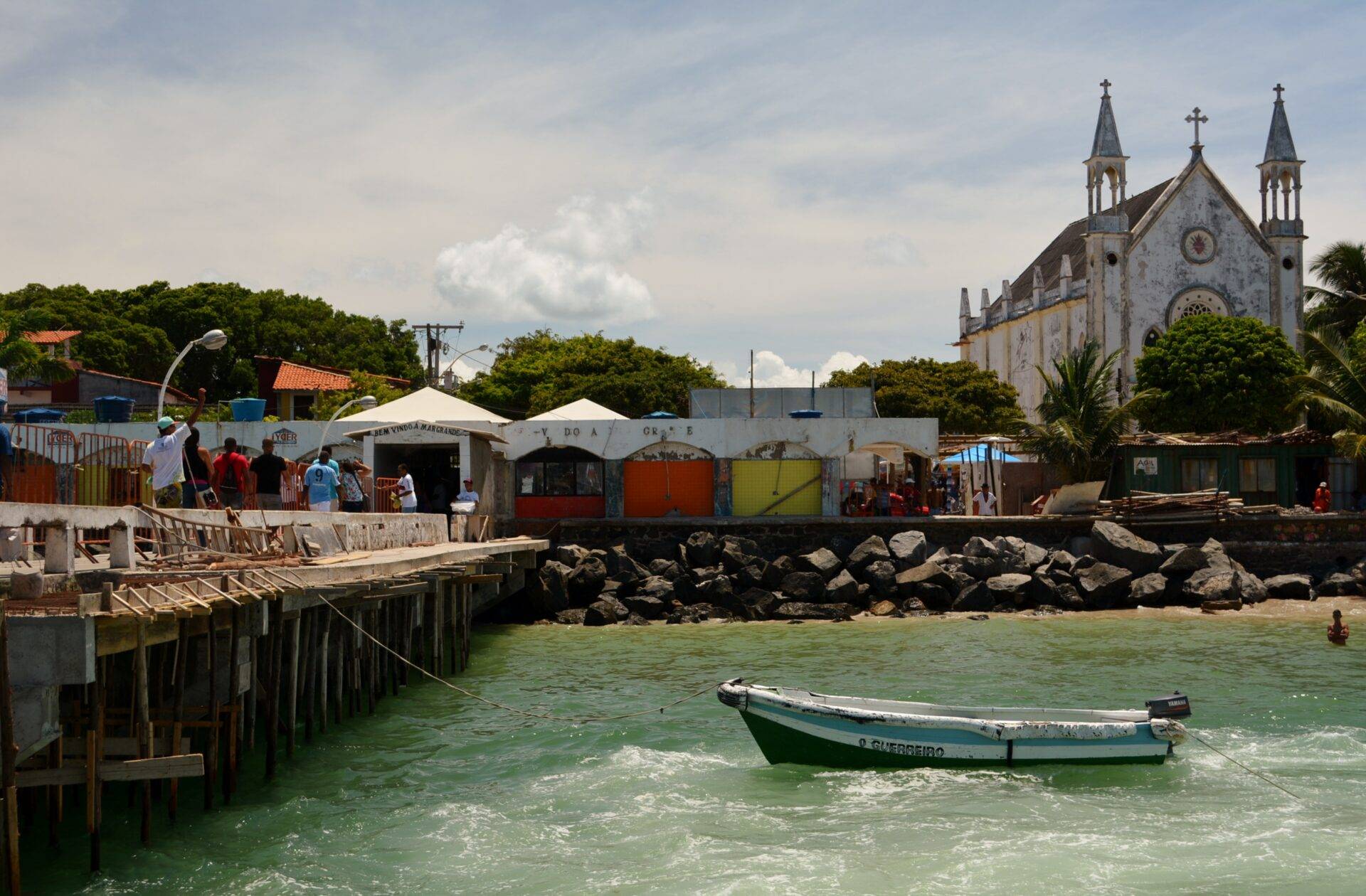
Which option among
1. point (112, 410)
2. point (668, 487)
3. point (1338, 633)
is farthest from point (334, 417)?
point (1338, 633)

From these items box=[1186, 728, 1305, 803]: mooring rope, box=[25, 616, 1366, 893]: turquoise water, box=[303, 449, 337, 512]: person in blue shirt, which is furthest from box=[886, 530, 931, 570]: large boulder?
box=[1186, 728, 1305, 803]: mooring rope

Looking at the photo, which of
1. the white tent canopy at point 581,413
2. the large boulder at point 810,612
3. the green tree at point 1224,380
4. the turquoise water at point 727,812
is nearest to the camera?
the turquoise water at point 727,812

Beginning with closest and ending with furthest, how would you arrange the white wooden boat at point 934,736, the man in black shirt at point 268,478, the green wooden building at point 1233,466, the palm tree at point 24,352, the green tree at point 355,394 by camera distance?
→ the white wooden boat at point 934,736
the man in black shirt at point 268,478
the palm tree at point 24,352
the green wooden building at point 1233,466
the green tree at point 355,394

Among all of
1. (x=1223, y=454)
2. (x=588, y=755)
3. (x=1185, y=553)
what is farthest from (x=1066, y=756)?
(x=1223, y=454)

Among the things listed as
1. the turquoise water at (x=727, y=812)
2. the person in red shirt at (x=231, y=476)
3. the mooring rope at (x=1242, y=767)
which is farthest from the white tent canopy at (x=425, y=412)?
the mooring rope at (x=1242, y=767)

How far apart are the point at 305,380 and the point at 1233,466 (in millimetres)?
40640

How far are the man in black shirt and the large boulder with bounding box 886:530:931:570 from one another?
704 inches

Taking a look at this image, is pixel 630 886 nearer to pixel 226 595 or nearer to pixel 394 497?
pixel 226 595

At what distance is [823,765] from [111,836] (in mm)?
7997

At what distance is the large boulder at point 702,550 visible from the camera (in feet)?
114

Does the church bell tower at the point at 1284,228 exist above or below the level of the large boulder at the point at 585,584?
above

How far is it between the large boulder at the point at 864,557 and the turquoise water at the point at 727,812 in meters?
11.7

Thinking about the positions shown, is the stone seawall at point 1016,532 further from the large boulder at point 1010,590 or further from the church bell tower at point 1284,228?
the church bell tower at point 1284,228

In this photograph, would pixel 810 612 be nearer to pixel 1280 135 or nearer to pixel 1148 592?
pixel 1148 592
